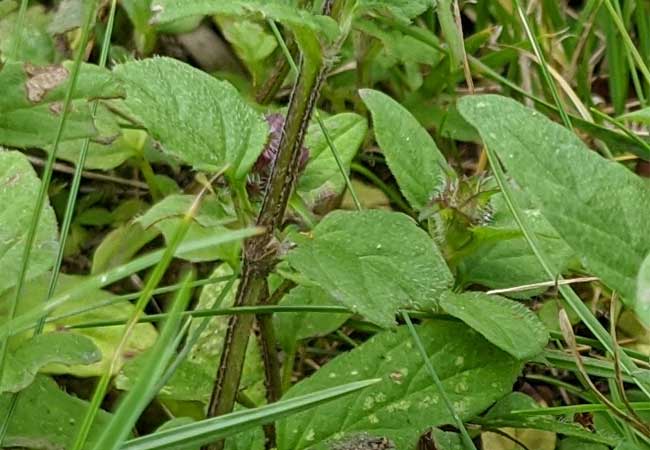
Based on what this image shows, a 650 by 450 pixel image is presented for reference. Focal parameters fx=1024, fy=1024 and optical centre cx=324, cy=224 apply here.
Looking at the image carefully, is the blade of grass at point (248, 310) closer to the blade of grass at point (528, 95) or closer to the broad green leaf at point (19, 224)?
the broad green leaf at point (19, 224)

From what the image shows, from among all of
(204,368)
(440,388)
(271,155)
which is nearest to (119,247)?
(204,368)

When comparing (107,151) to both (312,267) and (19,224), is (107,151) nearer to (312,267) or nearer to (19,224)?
(19,224)

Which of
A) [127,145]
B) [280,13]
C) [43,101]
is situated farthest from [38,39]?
[280,13]

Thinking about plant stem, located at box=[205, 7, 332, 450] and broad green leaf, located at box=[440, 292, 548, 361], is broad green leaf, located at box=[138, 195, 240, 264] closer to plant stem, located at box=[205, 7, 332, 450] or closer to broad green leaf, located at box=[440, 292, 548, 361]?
plant stem, located at box=[205, 7, 332, 450]

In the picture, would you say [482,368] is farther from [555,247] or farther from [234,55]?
[234,55]

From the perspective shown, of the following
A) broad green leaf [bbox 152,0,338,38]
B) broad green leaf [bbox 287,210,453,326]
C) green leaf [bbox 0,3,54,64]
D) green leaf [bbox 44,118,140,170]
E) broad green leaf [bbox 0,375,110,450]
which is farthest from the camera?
green leaf [bbox 0,3,54,64]

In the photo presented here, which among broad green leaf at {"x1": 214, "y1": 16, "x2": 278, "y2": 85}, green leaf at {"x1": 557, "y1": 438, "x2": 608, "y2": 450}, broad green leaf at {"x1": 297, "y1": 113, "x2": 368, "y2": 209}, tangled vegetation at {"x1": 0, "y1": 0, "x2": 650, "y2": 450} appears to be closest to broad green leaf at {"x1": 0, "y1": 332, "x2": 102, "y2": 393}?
tangled vegetation at {"x1": 0, "y1": 0, "x2": 650, "y2": 450}

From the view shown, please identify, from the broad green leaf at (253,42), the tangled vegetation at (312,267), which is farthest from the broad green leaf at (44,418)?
the broad green leaf at (253,42)
